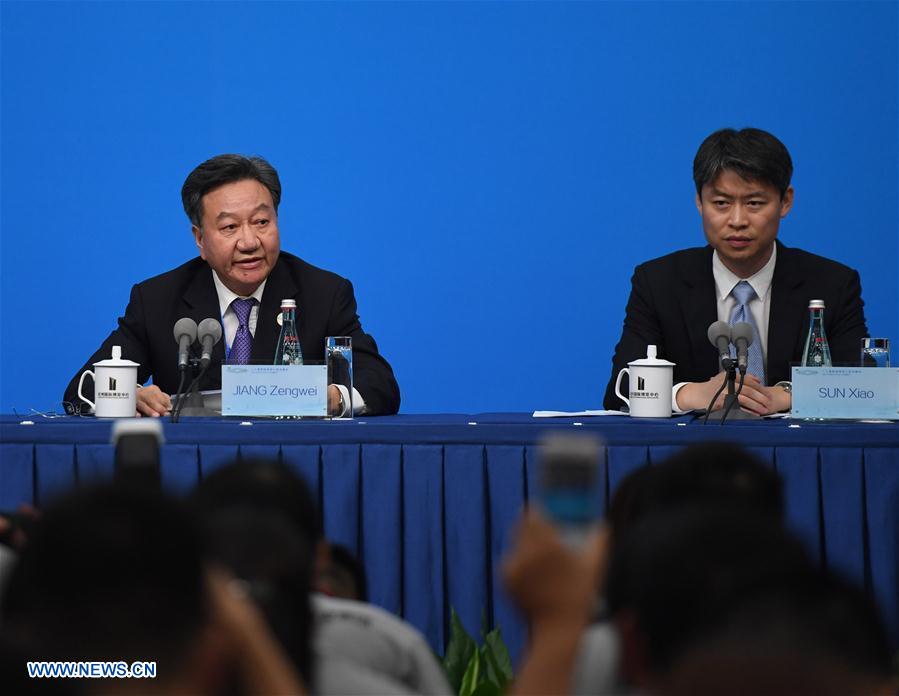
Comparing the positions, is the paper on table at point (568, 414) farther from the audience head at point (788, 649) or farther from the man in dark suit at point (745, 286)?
the audience head at point (788, 649)

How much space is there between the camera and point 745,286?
10.3ft

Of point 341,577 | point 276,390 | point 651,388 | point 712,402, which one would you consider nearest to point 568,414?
point 651,388

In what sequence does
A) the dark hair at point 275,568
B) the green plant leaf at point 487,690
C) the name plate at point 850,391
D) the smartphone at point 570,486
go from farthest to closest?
the name plate at point 850,391, the green plant leaf at point 487,690, the dark hair at point 275,568, the smartphone at point 570,486

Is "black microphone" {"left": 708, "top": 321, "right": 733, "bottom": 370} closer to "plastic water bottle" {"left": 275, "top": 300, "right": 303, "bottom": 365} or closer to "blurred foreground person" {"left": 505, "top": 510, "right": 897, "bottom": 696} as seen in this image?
"plastic water bottle" {"left": 275, "top": 300, "right": 303, "bottom": 365}

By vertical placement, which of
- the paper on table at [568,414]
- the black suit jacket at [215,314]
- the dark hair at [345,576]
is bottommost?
the dark hair at [345,576]

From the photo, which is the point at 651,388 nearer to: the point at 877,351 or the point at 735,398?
the point at 735,398

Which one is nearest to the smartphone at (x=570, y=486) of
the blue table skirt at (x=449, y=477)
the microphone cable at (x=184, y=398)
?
the blue table skirt at (x=449, y=477)

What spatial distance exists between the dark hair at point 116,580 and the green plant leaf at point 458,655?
1360 millimetres

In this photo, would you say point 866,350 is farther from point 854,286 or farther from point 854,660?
point 854,660

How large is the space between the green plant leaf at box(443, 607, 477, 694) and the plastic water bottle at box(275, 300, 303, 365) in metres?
0.75

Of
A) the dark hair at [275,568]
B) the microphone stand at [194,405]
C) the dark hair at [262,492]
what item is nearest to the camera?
the dark hair at [275,568]

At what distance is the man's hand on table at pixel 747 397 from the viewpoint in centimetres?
252

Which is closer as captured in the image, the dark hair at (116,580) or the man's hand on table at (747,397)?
the dark hair at (116,580)

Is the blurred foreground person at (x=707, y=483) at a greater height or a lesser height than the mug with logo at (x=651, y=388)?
lesser
